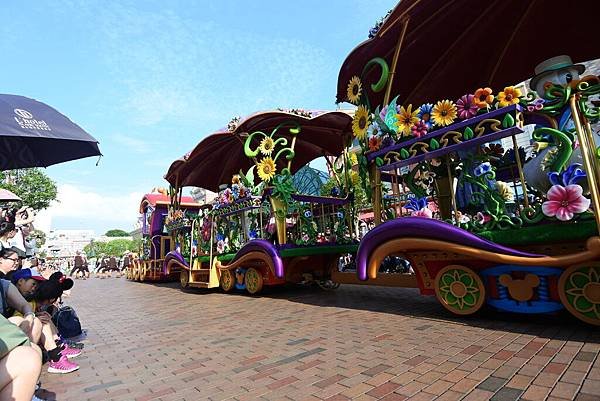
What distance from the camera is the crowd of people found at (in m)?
1.57

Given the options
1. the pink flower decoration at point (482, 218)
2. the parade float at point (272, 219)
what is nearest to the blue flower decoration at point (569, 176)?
the pink flower decoration at point (482, 218)

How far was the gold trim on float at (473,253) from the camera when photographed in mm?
3498

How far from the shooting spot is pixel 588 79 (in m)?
3.68

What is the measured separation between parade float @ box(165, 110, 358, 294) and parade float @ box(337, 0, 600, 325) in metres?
2.12

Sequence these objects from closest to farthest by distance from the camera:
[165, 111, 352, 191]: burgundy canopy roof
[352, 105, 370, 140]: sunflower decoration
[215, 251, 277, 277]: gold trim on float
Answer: [352, 105, 370, 140]: sunflower decoration, [215, 251, 277, 277]: gold trim on float, [165, 111, 352, 191]: burgundy canopy roof

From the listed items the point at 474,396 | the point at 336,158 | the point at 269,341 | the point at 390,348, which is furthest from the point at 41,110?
the point at 336,158

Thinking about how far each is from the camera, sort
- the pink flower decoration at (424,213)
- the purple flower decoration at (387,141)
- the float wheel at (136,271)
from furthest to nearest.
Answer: the float wheel at (136,271), the purple flower decoration at (387,141), the pink flower decoration at (424,213)

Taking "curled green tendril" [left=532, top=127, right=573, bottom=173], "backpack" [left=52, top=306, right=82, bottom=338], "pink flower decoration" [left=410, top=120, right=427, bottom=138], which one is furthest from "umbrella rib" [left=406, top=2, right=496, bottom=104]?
"backpack" [left=52, top=306, right=82, bottom=338]

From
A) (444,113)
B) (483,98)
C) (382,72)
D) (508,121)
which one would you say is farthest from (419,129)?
(382,72)

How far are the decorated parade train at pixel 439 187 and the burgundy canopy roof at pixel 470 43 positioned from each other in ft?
0.11

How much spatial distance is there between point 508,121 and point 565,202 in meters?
1.15

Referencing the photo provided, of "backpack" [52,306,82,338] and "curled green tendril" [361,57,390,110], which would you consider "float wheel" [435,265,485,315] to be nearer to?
"curled green tendril" [361,57,390,110]

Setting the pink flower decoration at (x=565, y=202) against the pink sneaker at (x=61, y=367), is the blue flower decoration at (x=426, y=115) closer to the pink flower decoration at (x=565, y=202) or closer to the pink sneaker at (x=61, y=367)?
the pink flower decoration at (x=565, y=202)

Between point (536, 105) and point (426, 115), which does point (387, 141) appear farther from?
point (536, 105)
